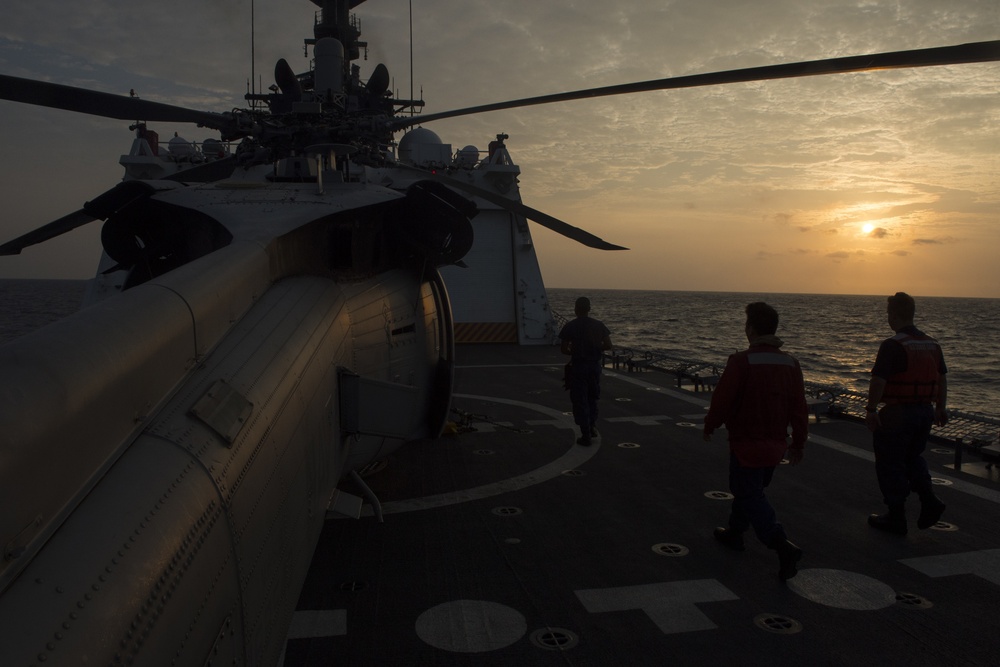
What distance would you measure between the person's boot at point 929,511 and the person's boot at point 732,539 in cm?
187

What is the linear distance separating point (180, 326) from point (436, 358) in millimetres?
4992

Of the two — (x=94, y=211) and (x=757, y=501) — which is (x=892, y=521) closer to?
(x=757, y=501)

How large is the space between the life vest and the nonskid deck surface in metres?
1.42

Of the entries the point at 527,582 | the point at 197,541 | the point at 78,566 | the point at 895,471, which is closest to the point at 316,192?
the point at 527,582

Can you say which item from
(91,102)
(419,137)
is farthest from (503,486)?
(419,137)

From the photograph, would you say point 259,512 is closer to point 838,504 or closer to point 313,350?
point 313,350

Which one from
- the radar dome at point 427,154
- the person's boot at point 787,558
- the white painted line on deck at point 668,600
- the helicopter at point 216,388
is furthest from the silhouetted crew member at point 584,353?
the radar dome at point 427,154

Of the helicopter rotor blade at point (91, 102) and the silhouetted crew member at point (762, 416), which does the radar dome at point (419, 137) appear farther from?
the silhouetted crew member at point (762, 416)

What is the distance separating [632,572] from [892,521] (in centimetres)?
289

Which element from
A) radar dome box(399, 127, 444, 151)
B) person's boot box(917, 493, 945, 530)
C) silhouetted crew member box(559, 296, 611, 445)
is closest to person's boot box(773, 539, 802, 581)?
person's boot box(917, 493, 945, 530)

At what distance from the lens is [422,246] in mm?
7203

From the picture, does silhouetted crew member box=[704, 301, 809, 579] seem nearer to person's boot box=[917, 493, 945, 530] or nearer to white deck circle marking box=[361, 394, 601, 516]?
person's boot box=[917, 493, 945, 530]

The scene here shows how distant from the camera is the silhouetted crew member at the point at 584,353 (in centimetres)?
976

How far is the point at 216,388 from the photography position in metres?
3.18
